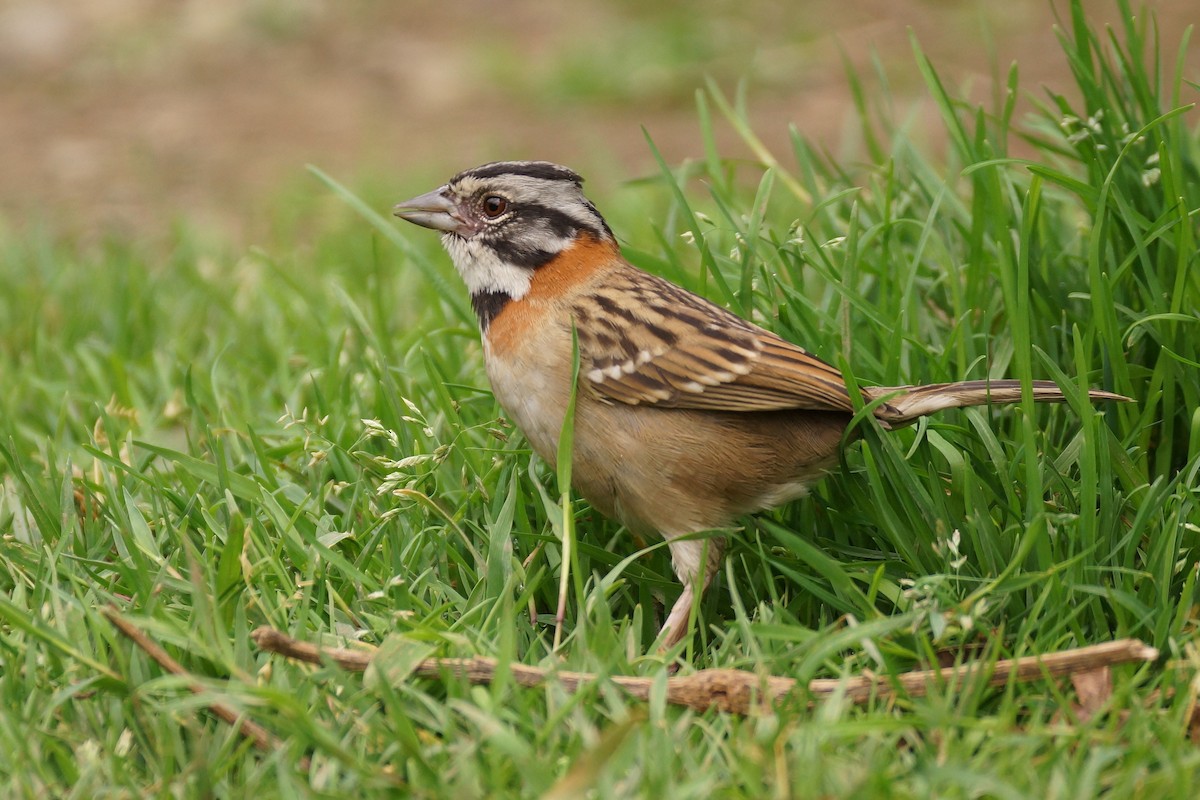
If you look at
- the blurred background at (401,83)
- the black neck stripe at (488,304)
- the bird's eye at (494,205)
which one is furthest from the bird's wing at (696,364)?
the blurred background at (401,83)

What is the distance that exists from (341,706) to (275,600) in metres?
0.56

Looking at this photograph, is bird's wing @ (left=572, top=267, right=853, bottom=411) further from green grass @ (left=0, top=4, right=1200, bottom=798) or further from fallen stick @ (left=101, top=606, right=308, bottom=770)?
fallen stick @ (left=101, top=606, right=308, bottom=770)

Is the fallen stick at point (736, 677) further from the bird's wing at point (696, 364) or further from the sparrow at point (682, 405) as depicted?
the bird's wing at point (696, 364)

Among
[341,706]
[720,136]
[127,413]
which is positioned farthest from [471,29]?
[341,706]

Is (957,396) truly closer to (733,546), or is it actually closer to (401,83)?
(733,546)

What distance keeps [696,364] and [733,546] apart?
55 cm

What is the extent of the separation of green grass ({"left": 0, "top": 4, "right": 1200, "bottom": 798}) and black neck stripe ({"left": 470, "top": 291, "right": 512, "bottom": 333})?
0.30 m

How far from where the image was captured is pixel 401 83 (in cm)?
966

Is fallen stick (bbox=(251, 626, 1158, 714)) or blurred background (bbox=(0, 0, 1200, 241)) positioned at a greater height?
blurred background (bbox=(0, 0, 1200, 241))

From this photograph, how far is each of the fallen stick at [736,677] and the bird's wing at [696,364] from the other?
828mm

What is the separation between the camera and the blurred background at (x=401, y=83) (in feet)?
27.0

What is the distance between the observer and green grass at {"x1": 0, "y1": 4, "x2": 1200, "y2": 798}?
9.50ft

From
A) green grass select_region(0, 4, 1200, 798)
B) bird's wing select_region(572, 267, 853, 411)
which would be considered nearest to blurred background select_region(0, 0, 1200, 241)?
green grass select_region(0, 4, 1200, 798)

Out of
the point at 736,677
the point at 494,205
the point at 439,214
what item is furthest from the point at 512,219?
the point at 736,677
